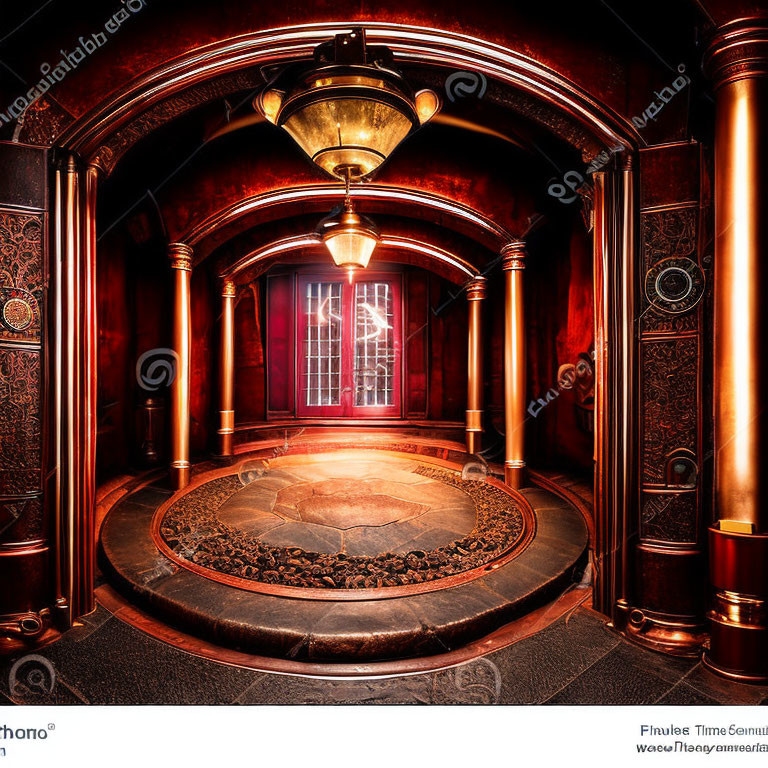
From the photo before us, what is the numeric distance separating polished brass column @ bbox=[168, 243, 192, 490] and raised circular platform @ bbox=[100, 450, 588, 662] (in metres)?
0.35

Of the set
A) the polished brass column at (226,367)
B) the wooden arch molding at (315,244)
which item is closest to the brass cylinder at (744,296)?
the wooden arch molding at (315,244)

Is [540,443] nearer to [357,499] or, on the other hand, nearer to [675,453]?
[357,499]

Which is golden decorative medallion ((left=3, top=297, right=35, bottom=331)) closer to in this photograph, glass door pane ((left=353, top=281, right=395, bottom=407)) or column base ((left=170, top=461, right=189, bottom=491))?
column base ((left=170, top=461, right=189, bottom=491))

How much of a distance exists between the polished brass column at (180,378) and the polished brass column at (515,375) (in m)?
3.80

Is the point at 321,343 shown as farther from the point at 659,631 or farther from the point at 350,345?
the point at 659,631

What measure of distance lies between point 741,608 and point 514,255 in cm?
390

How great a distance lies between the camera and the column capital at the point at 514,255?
4863mm

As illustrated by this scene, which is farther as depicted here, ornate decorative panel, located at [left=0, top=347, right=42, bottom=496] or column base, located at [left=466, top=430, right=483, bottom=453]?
column base, located at [left=466, top=430, right=483, bottom=453]

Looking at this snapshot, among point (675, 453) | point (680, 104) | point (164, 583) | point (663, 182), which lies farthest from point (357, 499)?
point (680, 104)

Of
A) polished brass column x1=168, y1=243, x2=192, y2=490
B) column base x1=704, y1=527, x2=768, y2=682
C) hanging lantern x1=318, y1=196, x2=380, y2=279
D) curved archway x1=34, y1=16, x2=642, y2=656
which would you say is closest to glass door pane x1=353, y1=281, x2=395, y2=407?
polished brass column x1=168, y1=243, x2=192, y2=490

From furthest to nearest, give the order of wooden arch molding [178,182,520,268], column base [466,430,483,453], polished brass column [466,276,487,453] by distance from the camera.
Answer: column base [466,430,483,453], polished brass column [466,276,487,453], wooden arch molding [178,182,520,268]

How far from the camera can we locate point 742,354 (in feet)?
6.84

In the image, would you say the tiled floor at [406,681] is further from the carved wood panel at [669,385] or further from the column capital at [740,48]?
the column capital at [740,48]

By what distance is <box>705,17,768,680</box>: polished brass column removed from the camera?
2.02 meters
